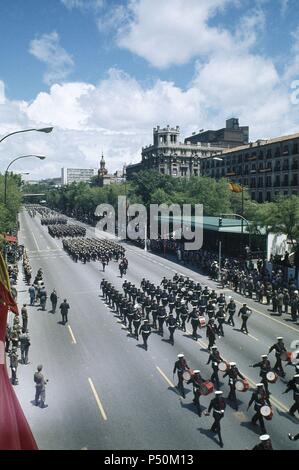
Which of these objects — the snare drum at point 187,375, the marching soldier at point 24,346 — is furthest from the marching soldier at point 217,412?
the marching soldier at point 24,346

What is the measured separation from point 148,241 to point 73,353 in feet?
131

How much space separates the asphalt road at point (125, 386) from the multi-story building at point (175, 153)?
316 feet

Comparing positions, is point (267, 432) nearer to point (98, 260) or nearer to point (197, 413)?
point (197, 413)

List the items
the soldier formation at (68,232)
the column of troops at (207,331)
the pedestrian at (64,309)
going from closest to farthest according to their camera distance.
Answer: the column of troops at (207,331), the pedestrian at (64,309), the soldier formation at (68,232)

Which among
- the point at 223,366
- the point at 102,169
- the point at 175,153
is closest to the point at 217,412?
the point at 223,366

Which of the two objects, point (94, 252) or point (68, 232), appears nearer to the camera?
point (94, 252)

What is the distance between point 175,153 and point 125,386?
110 meters

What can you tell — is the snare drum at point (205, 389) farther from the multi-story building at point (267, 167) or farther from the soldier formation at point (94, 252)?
the multi-story building at point (267, 167)

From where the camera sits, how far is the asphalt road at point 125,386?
1147 centimetres

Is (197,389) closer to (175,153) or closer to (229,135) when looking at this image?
(175,153)

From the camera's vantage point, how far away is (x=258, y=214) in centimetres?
3606

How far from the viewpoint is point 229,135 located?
414 feet
